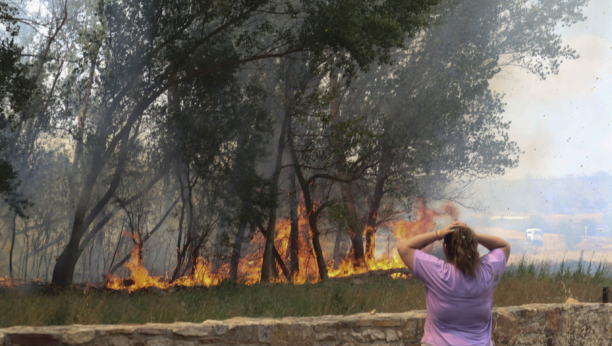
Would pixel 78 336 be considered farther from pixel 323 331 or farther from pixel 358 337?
pixel 358 337

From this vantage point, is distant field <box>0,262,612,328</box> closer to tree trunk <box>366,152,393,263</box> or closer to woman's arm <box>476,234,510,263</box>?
tree trunk <box>366,152,393,263</box>

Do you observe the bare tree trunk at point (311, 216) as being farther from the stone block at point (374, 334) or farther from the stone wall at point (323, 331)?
the stone block at point (374, 334)

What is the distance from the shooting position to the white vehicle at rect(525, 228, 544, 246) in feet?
63.2

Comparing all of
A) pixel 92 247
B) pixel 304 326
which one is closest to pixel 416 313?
pixel 304 326

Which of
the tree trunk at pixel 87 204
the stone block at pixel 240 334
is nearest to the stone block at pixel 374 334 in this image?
the stone block at pixel 240 334

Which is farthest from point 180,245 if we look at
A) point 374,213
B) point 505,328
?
point 505,328

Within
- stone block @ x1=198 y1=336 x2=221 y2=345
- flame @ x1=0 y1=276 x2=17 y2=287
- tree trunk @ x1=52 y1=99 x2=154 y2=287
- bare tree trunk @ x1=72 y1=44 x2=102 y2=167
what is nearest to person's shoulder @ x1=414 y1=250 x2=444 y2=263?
stone block @ x1=198 y1=336 x2=221 y2=345

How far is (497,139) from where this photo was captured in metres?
16.9

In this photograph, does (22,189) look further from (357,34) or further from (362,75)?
(362,75)

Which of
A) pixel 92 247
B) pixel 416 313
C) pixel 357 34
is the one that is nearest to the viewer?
pixel 416 313

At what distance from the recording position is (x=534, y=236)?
1952 centimetres

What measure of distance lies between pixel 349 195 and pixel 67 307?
10.4 metres

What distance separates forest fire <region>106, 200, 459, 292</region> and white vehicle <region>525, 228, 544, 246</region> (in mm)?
3182

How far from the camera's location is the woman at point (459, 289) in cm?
272
